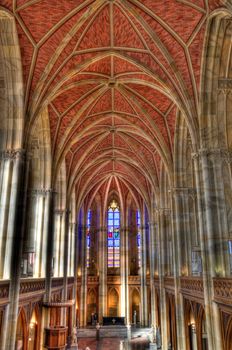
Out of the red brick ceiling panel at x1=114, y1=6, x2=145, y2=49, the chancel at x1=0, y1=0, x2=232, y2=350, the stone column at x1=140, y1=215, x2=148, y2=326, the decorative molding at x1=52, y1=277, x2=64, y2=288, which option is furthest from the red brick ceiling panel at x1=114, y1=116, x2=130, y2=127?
the stone column at x1=140, y1=215, x2=148, y2=326

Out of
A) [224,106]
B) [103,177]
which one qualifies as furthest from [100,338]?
[224,106]

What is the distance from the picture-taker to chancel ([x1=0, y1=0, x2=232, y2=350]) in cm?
1237

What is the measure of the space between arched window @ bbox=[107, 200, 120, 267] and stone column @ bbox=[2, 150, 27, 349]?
2384 cm

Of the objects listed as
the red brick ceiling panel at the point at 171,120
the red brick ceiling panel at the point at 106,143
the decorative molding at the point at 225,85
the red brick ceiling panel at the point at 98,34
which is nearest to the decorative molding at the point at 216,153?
the decorative molding at the point at 225,85

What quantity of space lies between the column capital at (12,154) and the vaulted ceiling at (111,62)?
140 centimetres

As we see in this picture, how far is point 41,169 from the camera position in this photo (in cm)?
1947

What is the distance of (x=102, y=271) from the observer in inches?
1363

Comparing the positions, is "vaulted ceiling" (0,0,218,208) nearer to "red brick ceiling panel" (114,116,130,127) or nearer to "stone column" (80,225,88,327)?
"red brick ceiling panel" (114,116,130,127)

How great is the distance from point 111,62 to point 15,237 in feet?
33.5

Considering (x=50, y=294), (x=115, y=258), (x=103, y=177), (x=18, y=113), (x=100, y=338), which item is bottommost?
(x=100, y=338)

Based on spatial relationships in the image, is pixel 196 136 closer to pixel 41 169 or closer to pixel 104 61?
pixel 104 61

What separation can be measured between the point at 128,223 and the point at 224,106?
24.5 m

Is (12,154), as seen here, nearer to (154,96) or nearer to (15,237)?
(15,237)

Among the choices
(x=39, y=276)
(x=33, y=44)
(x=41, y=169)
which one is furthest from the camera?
(x=41, y=169)
